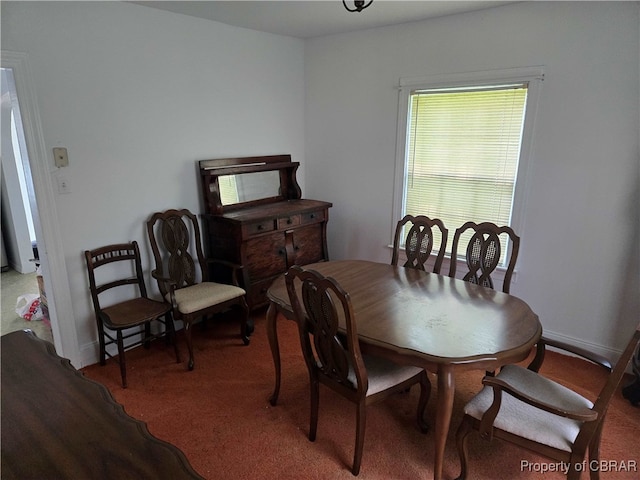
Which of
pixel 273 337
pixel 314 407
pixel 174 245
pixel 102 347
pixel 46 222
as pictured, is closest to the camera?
pixel 314 407

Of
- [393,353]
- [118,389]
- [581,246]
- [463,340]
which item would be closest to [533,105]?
[581,246]

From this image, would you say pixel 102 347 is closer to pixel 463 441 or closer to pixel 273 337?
pixel 273 337

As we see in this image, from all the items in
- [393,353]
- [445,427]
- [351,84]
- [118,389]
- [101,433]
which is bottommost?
[118,389]

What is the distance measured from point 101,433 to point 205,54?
2.90 meters

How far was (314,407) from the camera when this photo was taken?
6.93ft

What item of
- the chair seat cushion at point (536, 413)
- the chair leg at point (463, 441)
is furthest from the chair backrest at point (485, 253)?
the chair leg at point (463, 441)

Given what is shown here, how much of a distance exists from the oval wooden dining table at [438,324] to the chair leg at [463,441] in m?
0.08

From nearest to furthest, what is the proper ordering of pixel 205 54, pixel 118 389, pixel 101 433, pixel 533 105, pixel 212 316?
pixel 101 433
pixel 118 389
pixel 533 105
pixel 205 54
pixel 212 316

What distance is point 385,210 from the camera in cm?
368

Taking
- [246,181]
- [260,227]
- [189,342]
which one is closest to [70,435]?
[189,342]

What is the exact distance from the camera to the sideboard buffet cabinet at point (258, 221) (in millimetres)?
3199

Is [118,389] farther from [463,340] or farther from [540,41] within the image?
[540,41]

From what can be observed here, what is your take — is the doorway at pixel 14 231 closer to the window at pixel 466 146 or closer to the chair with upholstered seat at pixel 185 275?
the chair with upholstered seat at pixel 185 275

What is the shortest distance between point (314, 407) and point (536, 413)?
1046mm
